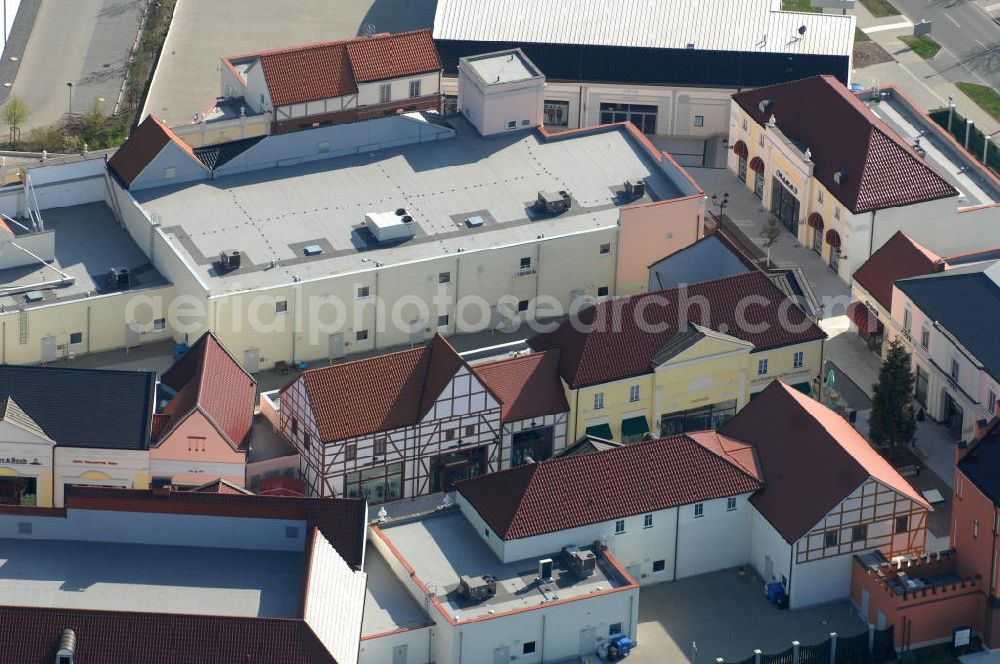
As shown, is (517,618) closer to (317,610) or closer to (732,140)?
(317,610)

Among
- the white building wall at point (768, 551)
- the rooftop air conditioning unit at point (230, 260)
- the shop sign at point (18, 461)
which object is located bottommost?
the white building wall at point (768, 551)

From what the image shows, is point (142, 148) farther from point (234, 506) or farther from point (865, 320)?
point (865, 320)

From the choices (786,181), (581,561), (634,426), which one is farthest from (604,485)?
(786,181)

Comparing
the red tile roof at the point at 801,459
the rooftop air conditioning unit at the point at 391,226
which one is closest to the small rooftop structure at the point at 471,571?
the red tile roof at the point at 801,459

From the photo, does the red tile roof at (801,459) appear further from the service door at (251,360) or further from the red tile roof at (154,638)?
the service door at (251,360)

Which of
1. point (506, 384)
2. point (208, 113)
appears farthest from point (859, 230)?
point (208, 113)
